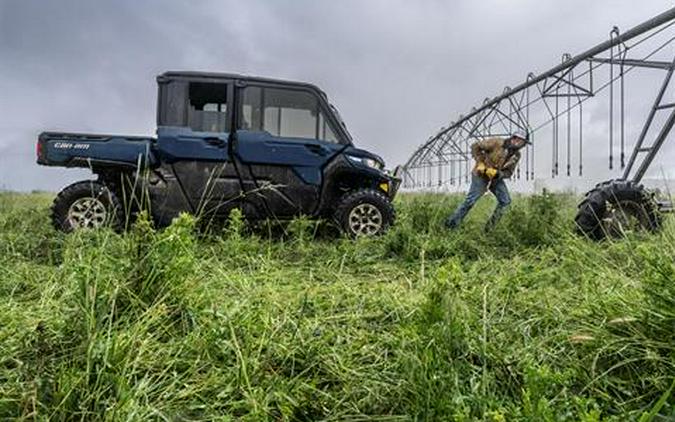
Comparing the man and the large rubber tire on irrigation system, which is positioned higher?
the man

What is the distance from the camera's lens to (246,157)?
7176 mm

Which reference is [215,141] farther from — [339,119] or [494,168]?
[494,168]

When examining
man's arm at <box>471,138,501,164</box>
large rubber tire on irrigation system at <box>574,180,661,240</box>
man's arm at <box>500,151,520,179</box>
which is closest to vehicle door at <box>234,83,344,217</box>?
man's arm at <box>471,138,501,164</box>

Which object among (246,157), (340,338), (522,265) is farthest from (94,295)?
(246,157)

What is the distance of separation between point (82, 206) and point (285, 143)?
273 centimetres

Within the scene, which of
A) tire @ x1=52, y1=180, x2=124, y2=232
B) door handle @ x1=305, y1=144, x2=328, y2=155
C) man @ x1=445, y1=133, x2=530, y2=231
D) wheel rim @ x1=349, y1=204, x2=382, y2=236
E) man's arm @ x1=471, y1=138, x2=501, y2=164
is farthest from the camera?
man's arm @ x1=471, y1=138, x2=501, y2=164

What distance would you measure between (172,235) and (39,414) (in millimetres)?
947

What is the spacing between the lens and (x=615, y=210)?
5.93m

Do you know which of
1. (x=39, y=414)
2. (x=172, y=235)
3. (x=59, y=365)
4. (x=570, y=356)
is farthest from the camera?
(x=172, y=235)

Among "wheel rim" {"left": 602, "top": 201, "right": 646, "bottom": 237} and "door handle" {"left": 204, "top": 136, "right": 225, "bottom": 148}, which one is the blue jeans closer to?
"wheel rim" {"left": 602, "top": 201, "right": 646, "bottom": 237}

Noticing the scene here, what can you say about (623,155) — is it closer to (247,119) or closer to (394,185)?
(394,185)

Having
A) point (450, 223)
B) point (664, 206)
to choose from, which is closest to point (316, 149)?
point (450, 223)

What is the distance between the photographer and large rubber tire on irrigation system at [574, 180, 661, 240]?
5.80m

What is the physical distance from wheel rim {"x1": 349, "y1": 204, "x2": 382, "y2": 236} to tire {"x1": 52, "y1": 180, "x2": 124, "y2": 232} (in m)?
2.97
